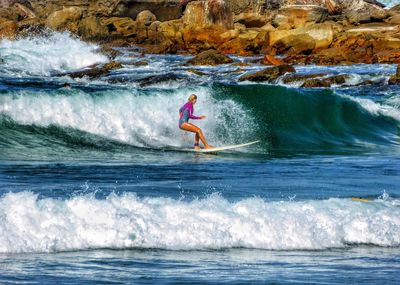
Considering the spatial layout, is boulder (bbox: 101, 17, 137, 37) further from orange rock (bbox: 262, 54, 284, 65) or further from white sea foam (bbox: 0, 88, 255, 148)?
white sea foam (bbox: 0, 88, 255, 148)

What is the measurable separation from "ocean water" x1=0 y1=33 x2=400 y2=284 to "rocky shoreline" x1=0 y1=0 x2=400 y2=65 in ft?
52.7

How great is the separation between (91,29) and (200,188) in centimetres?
4223

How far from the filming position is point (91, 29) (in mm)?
54969

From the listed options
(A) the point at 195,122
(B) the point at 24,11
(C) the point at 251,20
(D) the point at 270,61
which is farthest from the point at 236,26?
(A) the point at 195,122

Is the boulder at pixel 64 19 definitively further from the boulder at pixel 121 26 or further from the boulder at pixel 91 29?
the boulder at pixel 121 26

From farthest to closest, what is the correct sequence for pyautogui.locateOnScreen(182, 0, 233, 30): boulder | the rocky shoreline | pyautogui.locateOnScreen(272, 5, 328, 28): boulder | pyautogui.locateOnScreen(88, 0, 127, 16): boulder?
pyautogui.locateOnScreen(88, 0, 127, 16): boulder → pyautogui.locateOnScreen(272, 5, 328, 28): boulder → pyautogui.locateOnScreen(182, 0, 233, 30): boulder → the rocky shoreline

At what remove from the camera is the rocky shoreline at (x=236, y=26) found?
47156mm

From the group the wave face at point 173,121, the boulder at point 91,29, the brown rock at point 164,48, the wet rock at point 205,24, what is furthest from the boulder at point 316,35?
the wave face at point 173,121

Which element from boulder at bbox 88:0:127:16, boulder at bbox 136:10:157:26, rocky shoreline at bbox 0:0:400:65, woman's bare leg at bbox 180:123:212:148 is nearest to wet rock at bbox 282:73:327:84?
rocky shoreline at bbox 0:0:400:65

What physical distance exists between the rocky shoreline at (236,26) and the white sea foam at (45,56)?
14.7 ft

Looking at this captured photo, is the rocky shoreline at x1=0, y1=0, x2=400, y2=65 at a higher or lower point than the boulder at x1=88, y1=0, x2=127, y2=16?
lower

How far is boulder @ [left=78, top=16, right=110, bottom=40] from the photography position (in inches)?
2144

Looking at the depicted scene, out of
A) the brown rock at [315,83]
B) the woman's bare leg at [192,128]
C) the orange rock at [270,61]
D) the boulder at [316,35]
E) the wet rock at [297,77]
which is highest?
the boulder at [316,35]

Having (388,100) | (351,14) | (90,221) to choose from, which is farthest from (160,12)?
(90,221)
